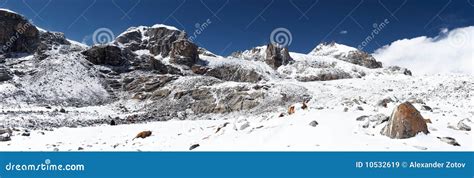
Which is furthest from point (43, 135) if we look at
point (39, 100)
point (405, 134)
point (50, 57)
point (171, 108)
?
point (50, 57)

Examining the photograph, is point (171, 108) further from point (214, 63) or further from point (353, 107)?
point (214, 63)

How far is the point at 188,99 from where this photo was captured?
5559 centimetres

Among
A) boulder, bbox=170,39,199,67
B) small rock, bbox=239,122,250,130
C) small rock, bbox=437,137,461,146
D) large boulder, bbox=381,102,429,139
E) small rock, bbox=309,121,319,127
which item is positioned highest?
boulder, bbox=170,39,199,67

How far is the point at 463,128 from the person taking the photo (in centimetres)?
1283

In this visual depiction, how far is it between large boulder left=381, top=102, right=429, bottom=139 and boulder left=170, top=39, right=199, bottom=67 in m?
93.5

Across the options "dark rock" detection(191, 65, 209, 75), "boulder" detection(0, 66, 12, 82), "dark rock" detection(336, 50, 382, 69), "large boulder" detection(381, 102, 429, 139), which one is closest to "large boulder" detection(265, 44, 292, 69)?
"dark rock" detection(191, 65, 209, 75)

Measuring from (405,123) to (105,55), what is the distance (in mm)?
76961

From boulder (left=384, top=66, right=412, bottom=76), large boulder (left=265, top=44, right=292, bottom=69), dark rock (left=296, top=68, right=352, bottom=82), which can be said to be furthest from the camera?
large boulder (left=265, top=44, right=292, bottom=69)

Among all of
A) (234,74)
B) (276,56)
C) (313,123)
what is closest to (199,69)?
(234,74)

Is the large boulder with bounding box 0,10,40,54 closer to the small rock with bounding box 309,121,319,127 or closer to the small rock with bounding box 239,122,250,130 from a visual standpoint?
the small rock with bounding box 239,122,250,130

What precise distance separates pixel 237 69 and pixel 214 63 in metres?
7.63

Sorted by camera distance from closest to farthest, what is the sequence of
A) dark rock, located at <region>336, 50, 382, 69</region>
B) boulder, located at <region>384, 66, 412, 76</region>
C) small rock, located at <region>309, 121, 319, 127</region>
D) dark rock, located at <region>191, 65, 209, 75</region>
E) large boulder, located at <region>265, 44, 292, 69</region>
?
small rock, located at <region>309, 121, 319, 127</region>
dark rock, located at <region>191, 65, 209, 75</region>
boulder, located at <region>384, 66, 412, 76</region>
large boulder, located at <region>265, 44, 292, 69</region>
dark rock, located at <region>336, 50, 382, 69</region>

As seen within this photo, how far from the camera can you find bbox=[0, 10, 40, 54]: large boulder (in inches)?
3354

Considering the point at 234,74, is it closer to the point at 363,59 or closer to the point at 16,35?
the point at 16,35
